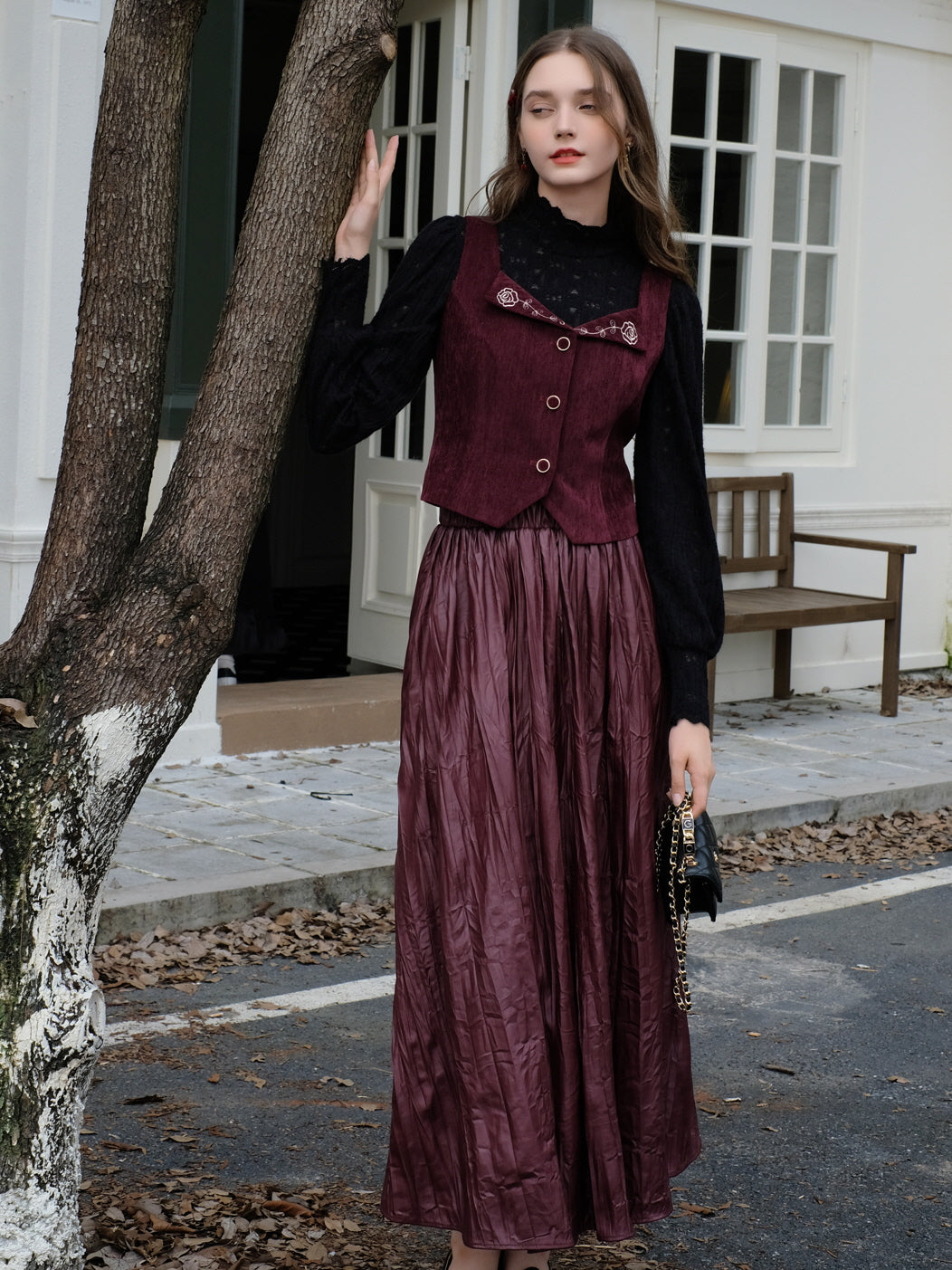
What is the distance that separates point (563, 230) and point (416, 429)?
5.13 m

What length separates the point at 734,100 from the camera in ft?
27.3

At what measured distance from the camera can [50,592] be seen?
2.42 m

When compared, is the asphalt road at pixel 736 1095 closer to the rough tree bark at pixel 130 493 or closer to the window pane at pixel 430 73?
the rough tree bark at pixel 130 493

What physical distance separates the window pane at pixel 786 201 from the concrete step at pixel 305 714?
10.4ft

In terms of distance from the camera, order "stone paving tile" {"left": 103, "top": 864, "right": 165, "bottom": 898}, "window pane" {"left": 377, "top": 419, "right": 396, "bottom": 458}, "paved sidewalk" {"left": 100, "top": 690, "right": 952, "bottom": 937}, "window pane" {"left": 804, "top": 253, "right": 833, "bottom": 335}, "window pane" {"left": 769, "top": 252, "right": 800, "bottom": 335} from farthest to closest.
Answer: "window pane" {"left": 804, "top": 253, "right": 833, "bottom": 335} < "window pane" {"left": 769, "top": 252, "right": 800, "bottom": 335} < "window pane" {"left": 377, "top": 419, "right": 396, "bottom": 458} < "paved sidewalk" {"left": 100, "top": 690, "right": 952, "bottom": 937} < "stone paving tile" {"left": 103, "top": 864, "right": 165, "bottom": 898}

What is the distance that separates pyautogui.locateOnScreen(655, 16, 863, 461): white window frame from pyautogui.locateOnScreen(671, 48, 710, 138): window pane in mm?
59

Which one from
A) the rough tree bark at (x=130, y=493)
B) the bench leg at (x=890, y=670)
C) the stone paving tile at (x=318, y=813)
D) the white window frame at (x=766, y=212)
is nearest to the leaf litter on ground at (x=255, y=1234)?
the rough tree bark at (x=130, y=493)

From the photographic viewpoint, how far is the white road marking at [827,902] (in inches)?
205

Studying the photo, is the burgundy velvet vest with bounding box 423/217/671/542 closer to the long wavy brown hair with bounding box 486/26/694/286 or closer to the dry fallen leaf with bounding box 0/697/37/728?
the long wavy brown hair with bounding box 486/26/694/286

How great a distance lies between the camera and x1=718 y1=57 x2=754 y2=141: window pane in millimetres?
8266

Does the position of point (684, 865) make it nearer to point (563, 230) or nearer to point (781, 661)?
point (563, 230)

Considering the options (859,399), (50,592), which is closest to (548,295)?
(50,592)

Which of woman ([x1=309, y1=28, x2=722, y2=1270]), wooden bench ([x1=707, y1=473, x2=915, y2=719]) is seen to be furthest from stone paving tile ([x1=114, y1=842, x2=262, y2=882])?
wooden bench ([x1=707, y1=473, x2=915, y2=719])

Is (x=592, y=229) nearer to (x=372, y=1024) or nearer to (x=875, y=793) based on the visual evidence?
(x=372, y=1024)
